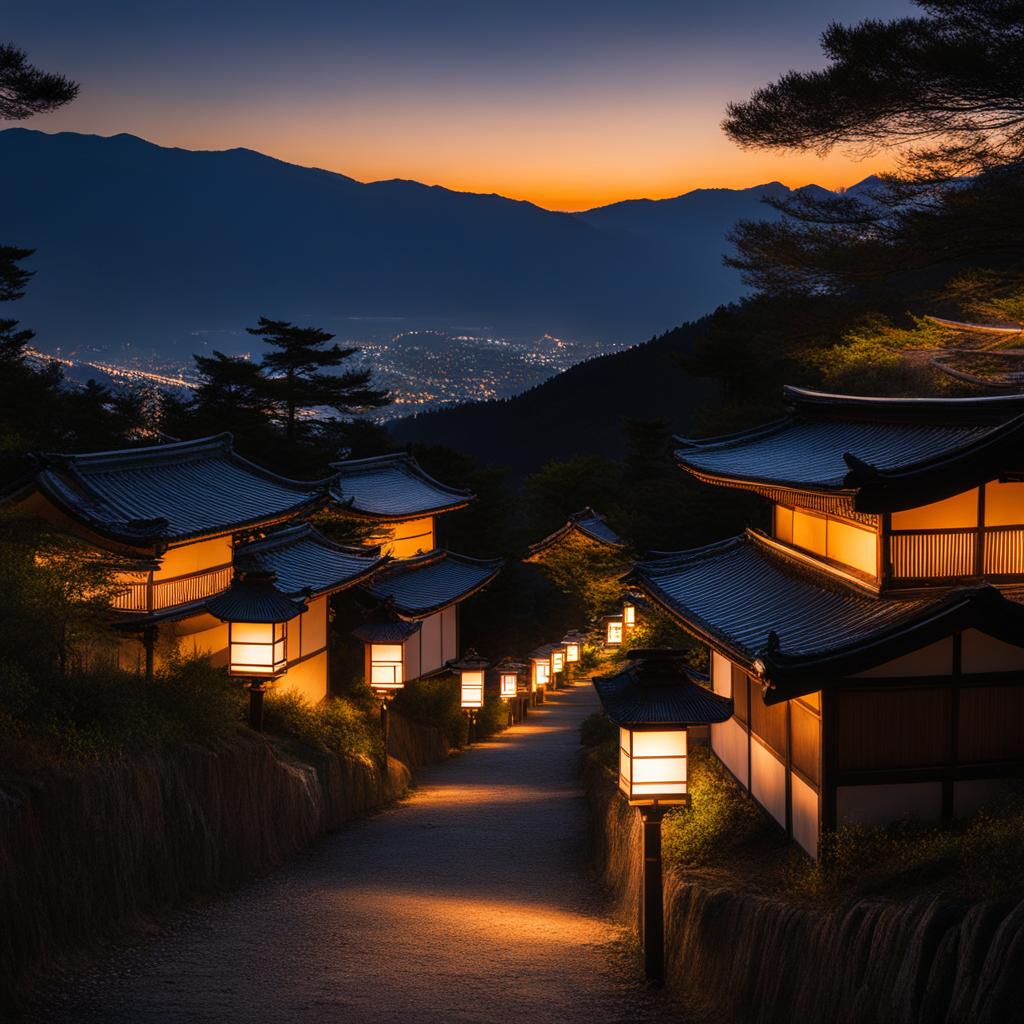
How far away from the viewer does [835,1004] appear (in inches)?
247

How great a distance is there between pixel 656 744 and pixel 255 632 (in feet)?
27.6

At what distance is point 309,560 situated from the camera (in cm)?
2359

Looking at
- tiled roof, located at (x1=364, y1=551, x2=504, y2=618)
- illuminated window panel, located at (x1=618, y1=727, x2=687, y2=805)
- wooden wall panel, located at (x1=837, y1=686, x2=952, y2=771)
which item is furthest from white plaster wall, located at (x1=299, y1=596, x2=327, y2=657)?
illuminated window panel, located at (x1=618, y1=727, x2=687, y2=805)

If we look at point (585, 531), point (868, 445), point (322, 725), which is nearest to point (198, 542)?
point (322, 725)

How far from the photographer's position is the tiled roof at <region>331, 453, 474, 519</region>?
105ft

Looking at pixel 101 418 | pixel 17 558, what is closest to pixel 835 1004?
pixel 17 558

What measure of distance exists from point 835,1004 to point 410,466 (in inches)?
1253

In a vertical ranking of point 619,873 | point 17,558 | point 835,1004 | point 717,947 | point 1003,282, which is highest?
point 1003,282

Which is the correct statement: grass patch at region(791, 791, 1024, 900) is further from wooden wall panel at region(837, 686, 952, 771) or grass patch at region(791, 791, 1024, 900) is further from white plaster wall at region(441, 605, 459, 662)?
white plaster wall at region(441, 605, 459, 662)

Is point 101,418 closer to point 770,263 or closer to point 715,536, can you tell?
point 715,536

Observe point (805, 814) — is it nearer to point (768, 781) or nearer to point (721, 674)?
point (768, 781)

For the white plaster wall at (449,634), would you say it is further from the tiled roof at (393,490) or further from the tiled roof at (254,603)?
the tiled roof at (254,603)

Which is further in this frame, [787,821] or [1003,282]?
[1003,282]

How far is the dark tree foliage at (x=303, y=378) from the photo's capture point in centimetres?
4738
